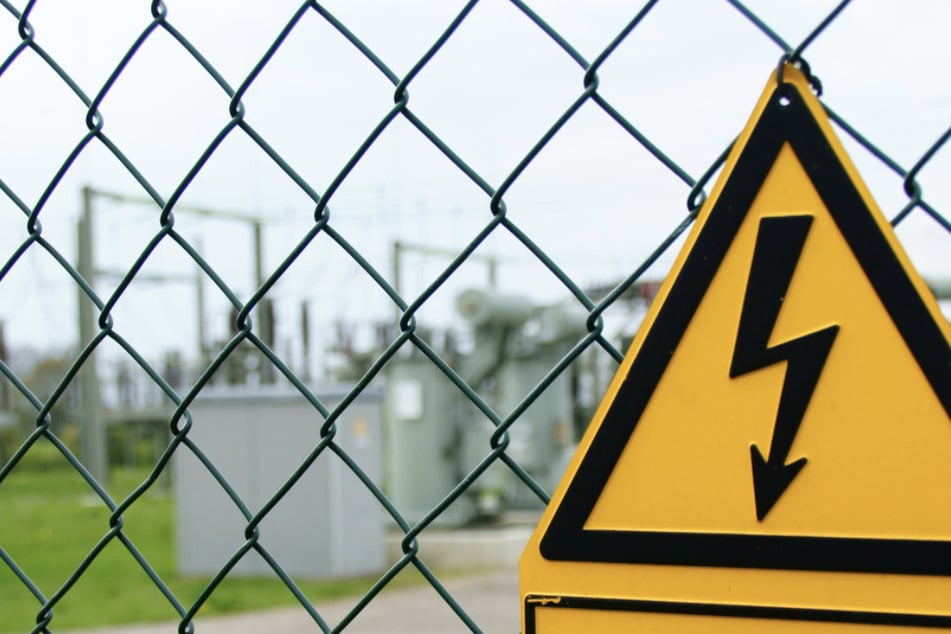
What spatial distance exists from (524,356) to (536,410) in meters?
0.65

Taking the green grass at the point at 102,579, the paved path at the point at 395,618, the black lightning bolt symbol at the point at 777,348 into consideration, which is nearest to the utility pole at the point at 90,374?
the green grass at the point at 102,579

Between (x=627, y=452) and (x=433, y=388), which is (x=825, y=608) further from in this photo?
(x=433, y=388)

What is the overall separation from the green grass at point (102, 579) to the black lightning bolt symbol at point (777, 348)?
4123mm

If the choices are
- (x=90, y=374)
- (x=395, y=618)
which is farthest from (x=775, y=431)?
(x=90, y=374)

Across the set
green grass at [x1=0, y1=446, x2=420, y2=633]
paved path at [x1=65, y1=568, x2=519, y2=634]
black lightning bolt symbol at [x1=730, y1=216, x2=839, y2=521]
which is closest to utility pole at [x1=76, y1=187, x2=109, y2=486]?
green grass at [x1=0, y1=446, x2=420, y2=633]

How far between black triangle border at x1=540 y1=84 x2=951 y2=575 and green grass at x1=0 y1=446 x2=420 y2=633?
3.98 meters

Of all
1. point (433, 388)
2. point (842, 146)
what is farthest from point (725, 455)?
point (433, 388)

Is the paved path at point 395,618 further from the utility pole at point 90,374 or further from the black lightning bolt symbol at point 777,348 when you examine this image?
the utility pole at point 90,374

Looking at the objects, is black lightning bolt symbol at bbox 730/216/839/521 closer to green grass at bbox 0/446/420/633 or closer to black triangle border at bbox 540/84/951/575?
black triangle border at bbox 540/84/951/575

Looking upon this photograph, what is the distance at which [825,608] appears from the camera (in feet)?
2.76

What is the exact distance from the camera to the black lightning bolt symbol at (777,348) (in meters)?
0.85

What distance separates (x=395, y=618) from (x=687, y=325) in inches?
256

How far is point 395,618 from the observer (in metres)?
7.05

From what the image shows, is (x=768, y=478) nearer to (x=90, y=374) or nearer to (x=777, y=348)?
(x=777, y=348)
